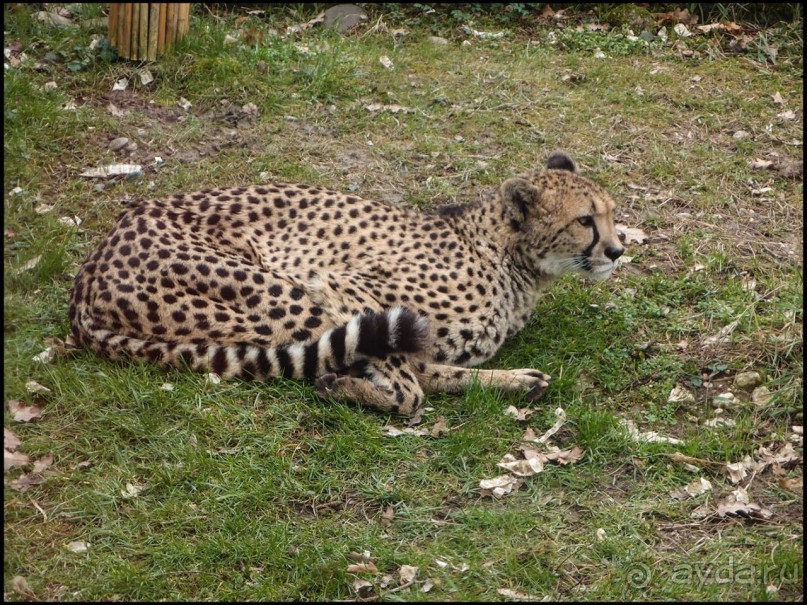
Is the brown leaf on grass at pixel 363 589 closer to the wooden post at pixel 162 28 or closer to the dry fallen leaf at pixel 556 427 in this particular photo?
the dry fallen leaf at pixel 556 427

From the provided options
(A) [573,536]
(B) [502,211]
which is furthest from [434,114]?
(A) [573,536]

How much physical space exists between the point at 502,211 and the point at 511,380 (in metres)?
0.93

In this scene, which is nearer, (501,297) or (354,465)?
(354,465)

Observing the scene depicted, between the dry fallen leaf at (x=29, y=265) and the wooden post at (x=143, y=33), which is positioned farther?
the wooden post at (x=143, y=33)

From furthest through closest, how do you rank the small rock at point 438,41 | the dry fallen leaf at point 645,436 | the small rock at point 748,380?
the small rock at point 438,41 < the small rock at point 748,380 < the dry fallen leaf at point 645,436

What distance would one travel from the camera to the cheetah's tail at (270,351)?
446 centimetres

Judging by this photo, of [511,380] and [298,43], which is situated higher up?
[298,43]

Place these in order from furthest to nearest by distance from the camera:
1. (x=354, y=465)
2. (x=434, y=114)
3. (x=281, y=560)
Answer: (x=434, y=114), (x=354, y=465), (x=281, y=560)

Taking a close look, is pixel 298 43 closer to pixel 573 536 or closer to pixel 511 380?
pixel 511 380

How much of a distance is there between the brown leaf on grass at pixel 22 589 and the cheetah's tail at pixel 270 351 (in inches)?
50.5

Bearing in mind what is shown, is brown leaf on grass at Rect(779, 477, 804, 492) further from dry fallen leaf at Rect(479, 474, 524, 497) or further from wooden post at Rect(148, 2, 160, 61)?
wooden post at Rect(148, 2, 160, 61)

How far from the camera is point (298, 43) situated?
7.72 meters

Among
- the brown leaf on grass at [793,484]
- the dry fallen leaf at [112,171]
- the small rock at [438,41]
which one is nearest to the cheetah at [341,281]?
the brown leaf on grass at [793,484]

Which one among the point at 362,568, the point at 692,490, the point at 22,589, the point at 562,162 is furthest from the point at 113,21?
the point at 692,490
